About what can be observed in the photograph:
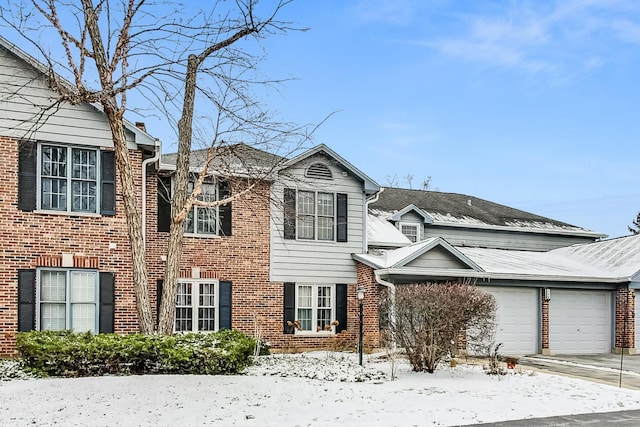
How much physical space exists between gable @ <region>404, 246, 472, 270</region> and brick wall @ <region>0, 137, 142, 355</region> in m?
7.79

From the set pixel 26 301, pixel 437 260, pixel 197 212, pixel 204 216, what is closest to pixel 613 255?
pixel 437 260

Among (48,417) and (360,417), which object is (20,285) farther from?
(360,417)

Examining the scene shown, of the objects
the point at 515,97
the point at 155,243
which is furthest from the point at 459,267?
the point at 155,243

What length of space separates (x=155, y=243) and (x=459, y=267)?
8793 millimetres

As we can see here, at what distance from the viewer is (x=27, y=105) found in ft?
54.3

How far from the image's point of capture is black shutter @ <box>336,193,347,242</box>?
20.9 metres

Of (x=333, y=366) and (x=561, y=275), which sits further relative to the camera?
(x=561, y=275)

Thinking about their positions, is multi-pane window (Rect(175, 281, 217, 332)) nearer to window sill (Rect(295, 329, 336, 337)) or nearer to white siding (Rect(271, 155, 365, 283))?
white siding (Rect(271, 155, 365, 283))

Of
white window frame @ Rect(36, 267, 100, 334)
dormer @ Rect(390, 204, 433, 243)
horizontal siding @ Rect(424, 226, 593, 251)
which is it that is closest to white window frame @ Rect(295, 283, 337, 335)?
white window frame @ Rect(36, 267, 100, 334)

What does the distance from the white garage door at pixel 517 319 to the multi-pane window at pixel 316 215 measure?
502 cm

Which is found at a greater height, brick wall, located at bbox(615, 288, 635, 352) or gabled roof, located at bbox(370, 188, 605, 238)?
gabled roof, located at bbox(370, 188, 605, 238)

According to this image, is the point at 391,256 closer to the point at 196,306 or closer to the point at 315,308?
the point at 315,308

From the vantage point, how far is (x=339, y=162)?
67.8ft

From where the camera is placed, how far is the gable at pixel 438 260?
2027 centimetres
